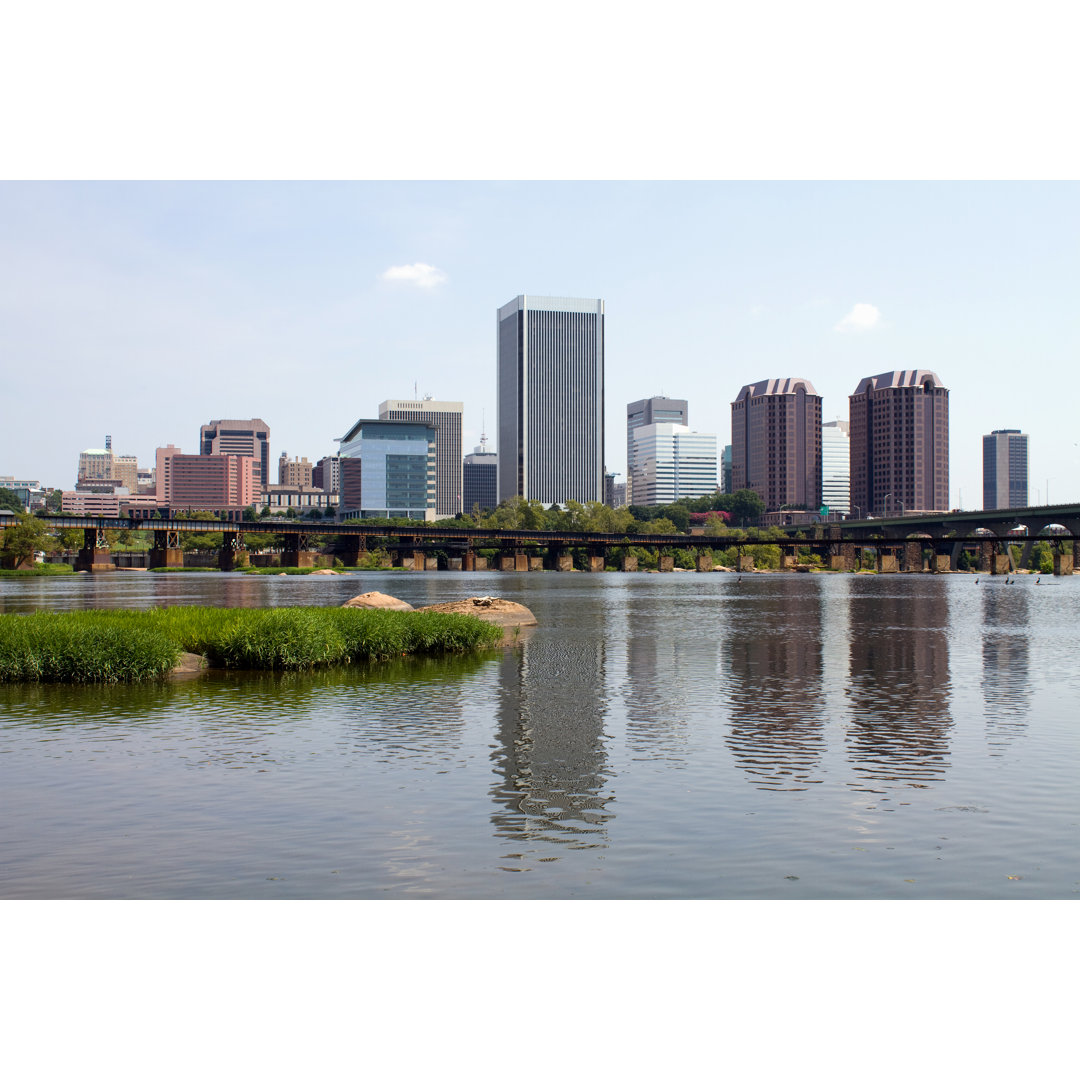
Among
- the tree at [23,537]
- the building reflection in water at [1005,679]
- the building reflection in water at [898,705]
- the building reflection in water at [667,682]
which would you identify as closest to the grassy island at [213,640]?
the building reflection in water at [667,682]

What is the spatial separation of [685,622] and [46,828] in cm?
5889

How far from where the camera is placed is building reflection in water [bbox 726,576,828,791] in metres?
23.1

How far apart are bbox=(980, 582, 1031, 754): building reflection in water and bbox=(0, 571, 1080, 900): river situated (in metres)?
0.23

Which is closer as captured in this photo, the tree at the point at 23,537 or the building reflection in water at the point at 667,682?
the building reflection in water at the point at 667,682

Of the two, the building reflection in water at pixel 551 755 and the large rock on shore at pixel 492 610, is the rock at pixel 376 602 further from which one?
the building reflection in water at pixel 551 755

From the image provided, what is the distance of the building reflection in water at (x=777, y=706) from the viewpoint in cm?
2314

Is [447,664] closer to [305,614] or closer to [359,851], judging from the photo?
[305,614]

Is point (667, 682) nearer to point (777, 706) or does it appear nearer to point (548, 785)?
point (777, 706)

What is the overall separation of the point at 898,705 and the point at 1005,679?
31.0 feet

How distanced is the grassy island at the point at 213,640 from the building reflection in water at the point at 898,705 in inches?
769

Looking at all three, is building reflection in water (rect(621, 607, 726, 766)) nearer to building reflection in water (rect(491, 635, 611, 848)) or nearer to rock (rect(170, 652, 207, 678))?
building reflection in water (rect(491, 635, 611, 848))

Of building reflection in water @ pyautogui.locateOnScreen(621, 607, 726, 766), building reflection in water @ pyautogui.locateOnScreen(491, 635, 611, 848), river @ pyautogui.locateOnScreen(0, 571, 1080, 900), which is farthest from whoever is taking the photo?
building reflection in water @ pyautogui.locateOnScreen(621, 607, 726, 766)

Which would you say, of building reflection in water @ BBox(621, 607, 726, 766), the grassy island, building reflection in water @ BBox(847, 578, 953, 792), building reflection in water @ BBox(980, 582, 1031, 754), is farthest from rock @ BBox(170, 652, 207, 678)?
building reflection in water @ BBox(980, 582, 1031, 754)

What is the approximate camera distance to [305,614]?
44469 mm
